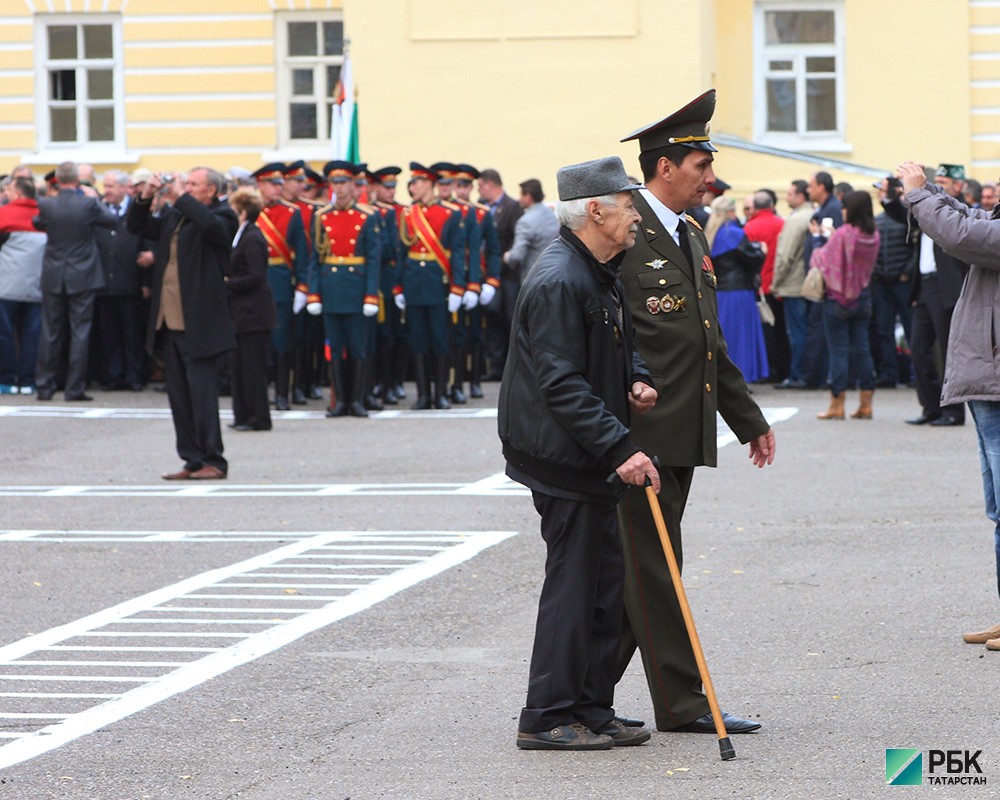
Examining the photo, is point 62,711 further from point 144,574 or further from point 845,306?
point 845,306

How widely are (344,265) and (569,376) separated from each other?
12098 millimetres

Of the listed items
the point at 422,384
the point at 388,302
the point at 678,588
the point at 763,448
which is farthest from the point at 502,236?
the point at 678,588

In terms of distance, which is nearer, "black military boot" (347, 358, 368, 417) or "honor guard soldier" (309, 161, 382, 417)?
"honor guard soldier" (309, 161, 382, 417)

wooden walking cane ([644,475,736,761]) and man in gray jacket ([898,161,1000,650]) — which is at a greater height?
man in gray jacket ([898,161,1000,650])

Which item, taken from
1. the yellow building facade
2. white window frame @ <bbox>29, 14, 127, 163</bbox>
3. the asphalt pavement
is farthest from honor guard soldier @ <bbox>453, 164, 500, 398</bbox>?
white window frame @ <bbox>29, 14, 127, 163</bbox>

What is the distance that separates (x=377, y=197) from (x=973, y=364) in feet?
41.4

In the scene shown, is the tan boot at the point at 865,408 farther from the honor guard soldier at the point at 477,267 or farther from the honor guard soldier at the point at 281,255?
the honor guard soldier at the point at 281,255

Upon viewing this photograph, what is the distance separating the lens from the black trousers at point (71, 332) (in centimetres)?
1991

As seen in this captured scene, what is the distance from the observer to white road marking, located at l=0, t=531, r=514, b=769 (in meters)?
7.06

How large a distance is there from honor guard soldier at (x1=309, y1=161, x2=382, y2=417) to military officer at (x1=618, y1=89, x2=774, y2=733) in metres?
11.5

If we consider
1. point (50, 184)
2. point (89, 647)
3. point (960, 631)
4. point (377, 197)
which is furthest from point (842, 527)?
point (50, 184)

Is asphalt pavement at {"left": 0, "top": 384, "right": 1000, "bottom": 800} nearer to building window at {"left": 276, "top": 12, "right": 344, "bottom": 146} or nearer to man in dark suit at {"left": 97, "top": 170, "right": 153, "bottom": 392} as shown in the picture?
man in dark suit at {"left": 97, "top": 170, "right": 153, "bottom": 392}

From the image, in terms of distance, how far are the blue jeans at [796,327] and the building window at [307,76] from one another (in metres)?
9.93

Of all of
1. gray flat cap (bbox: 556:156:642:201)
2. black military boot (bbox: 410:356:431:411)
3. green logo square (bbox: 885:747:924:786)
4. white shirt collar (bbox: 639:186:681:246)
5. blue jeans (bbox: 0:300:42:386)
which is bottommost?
green logo square (bbox: 885:747:924:786)
